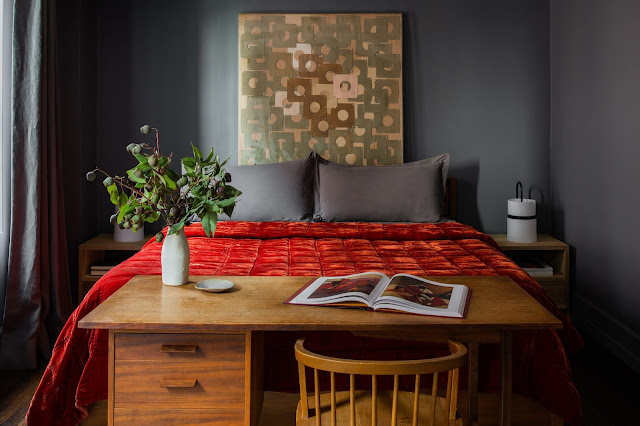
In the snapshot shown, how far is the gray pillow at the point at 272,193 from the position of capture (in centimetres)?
344

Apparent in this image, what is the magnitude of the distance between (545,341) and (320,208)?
1.97 m

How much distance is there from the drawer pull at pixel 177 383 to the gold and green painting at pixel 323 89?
2.61 meters

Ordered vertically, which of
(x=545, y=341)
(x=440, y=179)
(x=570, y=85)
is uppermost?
(x=570, y=85)

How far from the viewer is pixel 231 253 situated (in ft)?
8.21

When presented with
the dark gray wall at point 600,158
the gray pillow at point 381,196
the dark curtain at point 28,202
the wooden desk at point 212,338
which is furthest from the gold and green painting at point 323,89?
the wooden desk at point 212,338

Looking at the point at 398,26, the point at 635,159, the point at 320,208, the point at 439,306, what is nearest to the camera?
the point at 439,306

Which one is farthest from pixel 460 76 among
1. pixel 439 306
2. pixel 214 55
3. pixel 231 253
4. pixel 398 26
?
pixel 439 306

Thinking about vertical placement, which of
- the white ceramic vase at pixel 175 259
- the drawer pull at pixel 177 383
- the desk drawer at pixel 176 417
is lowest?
the desk drawer at pixel 176 417

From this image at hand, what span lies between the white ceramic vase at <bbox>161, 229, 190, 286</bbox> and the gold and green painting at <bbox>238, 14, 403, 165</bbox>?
2.28 meters

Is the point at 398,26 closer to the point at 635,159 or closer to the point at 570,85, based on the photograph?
the point at 570,85

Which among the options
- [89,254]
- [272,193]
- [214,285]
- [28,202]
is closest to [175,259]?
[214,285]

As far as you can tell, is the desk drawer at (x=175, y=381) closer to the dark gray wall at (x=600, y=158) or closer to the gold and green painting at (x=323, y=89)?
the dark gray wall at (x=600, y=158)

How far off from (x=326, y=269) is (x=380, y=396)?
0.78 meters

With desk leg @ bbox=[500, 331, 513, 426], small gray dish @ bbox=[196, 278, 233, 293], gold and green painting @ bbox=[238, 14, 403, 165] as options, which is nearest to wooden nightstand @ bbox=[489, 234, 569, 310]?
gold and green painting @ bbox=[238, 14, 403, 165]
